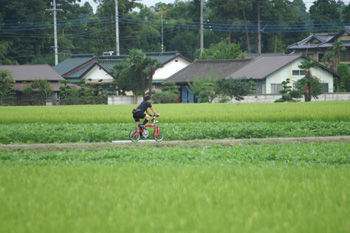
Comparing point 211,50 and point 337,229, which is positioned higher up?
point 211,50

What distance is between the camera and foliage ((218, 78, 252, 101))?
1887 inches

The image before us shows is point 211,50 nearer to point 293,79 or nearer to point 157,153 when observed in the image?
point 293,79

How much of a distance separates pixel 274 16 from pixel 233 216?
264 ft

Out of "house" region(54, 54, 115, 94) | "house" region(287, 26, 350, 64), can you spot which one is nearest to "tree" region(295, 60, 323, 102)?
"house" region(287, 26, 350, 64)

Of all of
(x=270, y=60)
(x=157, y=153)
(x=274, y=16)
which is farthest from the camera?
(x=274, y=16)

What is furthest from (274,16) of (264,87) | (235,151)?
(235,151)

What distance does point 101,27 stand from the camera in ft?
257

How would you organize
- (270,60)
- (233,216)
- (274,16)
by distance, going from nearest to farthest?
1. (233,216)
2. (270,60)
3. (274,16)

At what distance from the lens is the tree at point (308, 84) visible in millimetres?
45188

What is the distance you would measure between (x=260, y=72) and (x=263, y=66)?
2233 millimetres

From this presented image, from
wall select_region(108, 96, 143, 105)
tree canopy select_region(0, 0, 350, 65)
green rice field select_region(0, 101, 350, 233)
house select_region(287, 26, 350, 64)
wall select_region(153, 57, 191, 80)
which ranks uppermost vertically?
tree canopy select_region(0, 0, 350, 65)

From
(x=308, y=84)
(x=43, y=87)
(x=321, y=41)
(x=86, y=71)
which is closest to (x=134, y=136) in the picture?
(x=308, y=84)

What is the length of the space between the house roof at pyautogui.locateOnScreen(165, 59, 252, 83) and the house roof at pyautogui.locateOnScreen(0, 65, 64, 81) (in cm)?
1485

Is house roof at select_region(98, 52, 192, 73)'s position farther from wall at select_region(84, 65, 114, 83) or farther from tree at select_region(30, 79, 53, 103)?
tree at select_region(30, 79, 53, 103)
